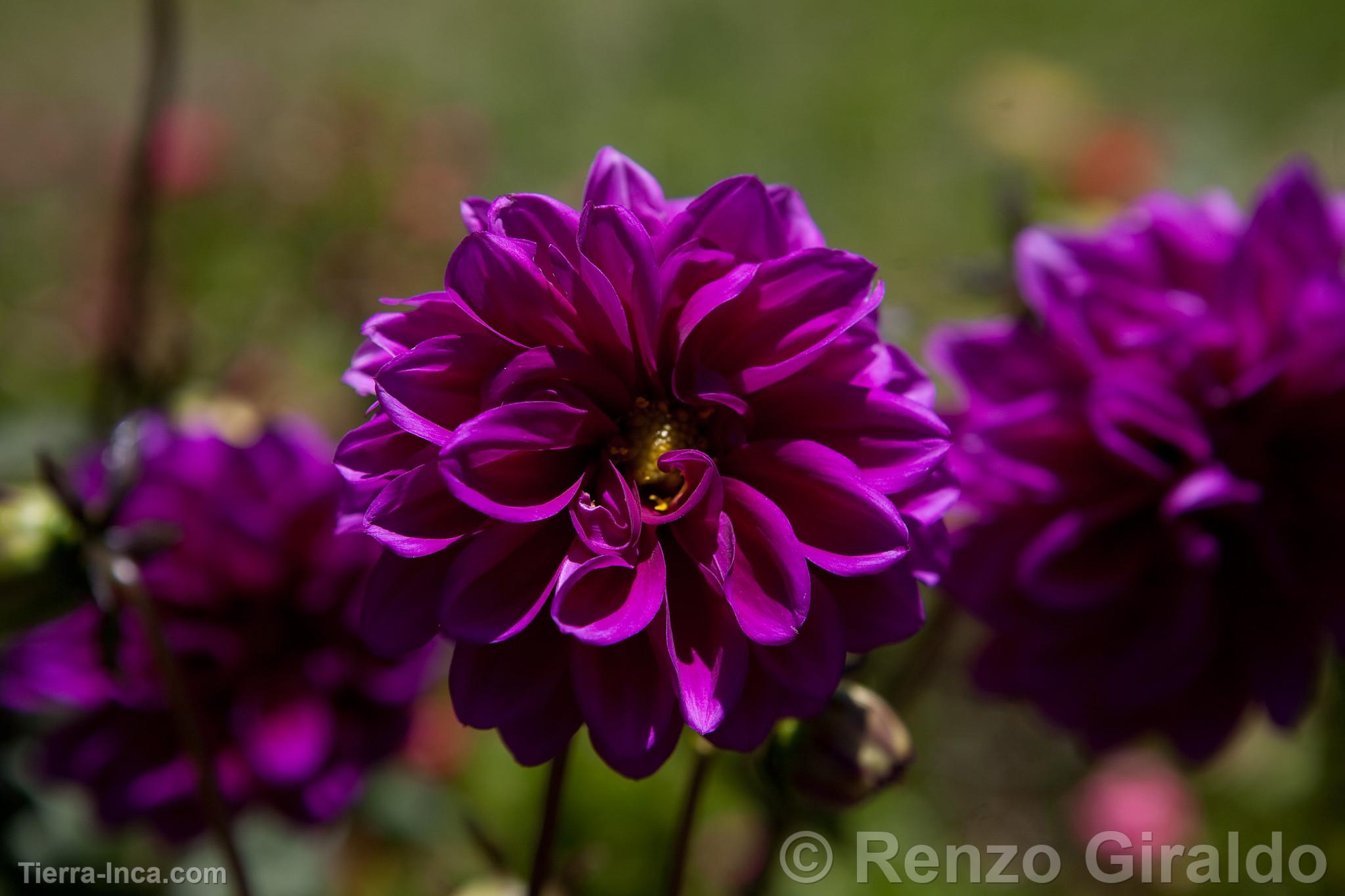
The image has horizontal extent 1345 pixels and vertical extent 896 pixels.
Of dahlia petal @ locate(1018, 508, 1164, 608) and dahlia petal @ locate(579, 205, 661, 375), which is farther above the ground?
dahlia petal @ locate(579, 205, 661, 375)

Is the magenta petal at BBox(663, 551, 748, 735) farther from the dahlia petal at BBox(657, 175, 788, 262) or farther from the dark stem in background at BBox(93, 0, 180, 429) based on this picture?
the dark stem in background at BBox(93, 0, 180, 429)

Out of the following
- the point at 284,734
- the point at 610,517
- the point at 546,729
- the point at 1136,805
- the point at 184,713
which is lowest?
the point at 1136,805

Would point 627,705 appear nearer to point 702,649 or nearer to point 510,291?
point 702,649

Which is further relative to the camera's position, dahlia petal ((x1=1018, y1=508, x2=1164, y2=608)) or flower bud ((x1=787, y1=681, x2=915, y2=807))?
dahlia petal ((x1=1018, y1=508, x2=1164, y2=608))

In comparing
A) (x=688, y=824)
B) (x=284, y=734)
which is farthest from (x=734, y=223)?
(x=284, y=734)

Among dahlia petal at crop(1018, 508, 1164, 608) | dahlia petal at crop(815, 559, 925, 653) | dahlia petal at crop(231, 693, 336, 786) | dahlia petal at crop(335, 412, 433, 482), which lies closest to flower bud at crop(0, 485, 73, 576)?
dahlia petal at crop(231, 693, 336, 786)

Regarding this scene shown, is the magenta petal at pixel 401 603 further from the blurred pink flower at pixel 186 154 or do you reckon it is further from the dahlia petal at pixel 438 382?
the blurred pink flower at pixel 186 154

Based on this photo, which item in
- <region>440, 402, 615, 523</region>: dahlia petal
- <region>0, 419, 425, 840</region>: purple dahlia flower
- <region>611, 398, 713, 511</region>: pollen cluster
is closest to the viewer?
<region>440, 402, 615, 523</region>: dahlia petal
